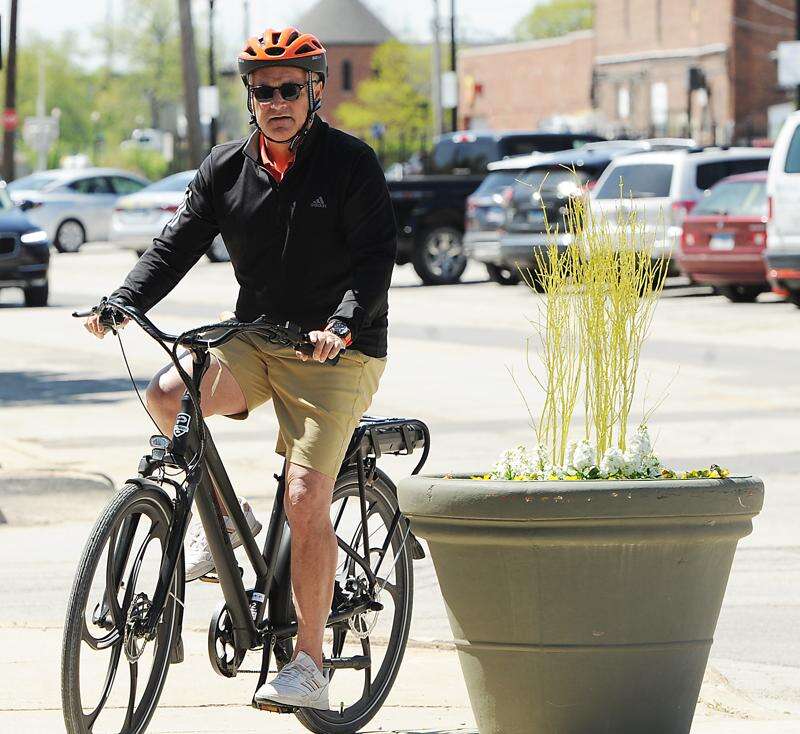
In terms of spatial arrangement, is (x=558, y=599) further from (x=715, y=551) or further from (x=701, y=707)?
(x=701, y=707)

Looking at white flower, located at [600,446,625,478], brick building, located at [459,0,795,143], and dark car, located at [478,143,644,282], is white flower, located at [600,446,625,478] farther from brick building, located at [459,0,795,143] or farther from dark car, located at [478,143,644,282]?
brick building, located at [459,0,795,143]

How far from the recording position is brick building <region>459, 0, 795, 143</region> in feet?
242

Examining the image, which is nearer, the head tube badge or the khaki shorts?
the head tube badge

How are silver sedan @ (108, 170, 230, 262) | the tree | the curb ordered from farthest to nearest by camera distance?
the tree, silver sedan @ (108, 170, 230, 262), the curb

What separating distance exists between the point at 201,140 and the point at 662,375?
99.0ft

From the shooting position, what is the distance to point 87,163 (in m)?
99.9

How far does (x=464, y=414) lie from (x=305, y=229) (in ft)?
26.7

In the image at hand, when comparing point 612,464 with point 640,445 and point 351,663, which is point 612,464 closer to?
point 640,445

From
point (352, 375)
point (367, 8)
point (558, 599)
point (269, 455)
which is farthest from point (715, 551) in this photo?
point (367, 8)

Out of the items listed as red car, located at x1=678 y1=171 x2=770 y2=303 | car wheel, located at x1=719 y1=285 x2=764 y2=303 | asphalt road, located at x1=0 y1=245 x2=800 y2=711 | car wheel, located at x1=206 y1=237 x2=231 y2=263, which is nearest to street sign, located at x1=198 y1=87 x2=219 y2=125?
car wheel, located at x1=206 y1=237 x2=231 y2=263

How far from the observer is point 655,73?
80.4 m

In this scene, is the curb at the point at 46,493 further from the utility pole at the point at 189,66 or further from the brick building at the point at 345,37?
the brick building at the point at 345,37

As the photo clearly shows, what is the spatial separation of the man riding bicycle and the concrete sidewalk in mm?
456

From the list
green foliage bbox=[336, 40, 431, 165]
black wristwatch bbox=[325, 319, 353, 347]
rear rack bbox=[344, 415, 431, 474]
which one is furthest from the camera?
green foliage bbox=[336, 40, 431, 165]
